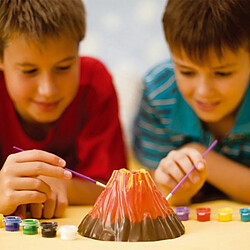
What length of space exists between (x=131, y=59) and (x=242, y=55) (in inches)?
47.6

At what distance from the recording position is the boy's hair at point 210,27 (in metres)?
1.32

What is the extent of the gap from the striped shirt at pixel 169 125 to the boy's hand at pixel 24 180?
1.74 feet

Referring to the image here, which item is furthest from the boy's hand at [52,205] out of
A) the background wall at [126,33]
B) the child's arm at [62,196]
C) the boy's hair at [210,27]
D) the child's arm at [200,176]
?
the background wall at [126,33]

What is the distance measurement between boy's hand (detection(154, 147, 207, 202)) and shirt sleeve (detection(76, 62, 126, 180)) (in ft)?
0.60

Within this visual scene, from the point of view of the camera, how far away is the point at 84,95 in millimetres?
1514

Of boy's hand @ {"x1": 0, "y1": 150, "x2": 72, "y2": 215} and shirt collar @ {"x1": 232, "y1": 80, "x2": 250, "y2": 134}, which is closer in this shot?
boy's hand @ {"x1": 0, "y1": 150, "x2": 72, "y2": 215}

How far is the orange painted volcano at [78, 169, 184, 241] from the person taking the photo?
3.17ft

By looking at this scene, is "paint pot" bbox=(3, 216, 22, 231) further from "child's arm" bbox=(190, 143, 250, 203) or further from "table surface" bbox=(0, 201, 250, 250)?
"child's arm" bbox=(190, 143, 250, 203)

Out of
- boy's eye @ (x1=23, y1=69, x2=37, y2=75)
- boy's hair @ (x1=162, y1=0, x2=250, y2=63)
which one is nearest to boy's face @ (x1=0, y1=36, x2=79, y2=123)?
boy's eye @ (x1=23, y1=69, x2=37, y2=75)

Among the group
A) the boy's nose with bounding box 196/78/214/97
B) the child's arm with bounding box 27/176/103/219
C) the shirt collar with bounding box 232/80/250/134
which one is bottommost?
the child's arm with bounding box 27/176/103/219

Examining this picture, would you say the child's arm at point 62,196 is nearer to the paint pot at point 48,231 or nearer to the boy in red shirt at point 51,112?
the boy in red shirt at point 51,112

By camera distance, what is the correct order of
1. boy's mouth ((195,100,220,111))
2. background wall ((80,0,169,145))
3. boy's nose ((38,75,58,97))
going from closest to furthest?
boy's nose ((38,75,58,97)), boy's mouth ((195,100,220,111)), background wall ((80,0,169,145))

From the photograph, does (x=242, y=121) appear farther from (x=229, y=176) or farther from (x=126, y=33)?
(x=126, y=33)

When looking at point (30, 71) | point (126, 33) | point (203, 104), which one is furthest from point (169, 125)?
point (126, 33)
